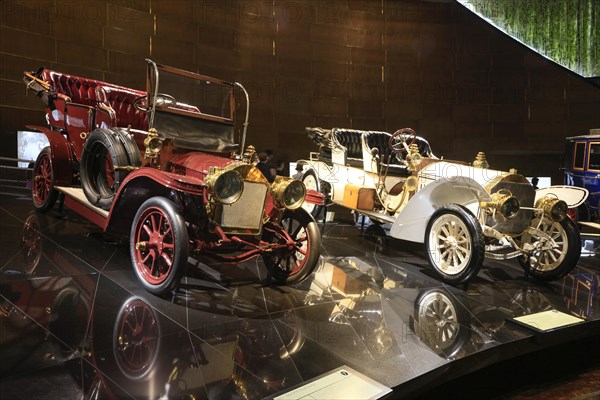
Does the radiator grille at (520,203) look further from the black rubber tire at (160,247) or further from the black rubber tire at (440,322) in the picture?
the black rubber tire at (160,247)

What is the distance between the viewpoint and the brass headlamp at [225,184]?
2.81m

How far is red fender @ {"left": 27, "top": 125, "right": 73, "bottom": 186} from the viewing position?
4.36 m

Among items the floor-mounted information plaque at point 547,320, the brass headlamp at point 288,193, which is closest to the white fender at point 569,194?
the floor-mounted information plaque at point 547,320

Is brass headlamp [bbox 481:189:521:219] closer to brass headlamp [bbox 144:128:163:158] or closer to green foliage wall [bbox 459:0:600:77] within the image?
brass headlamp [bbox 144:128:163:158]

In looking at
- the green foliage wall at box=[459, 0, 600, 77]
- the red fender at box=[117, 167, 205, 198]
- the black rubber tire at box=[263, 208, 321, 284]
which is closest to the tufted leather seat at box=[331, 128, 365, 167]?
the black rubber tire at box=[263, 208, 321, 284]

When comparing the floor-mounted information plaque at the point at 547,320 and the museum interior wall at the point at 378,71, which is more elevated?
the museum interior wall at the point at 378,71

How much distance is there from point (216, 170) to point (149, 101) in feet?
3.86

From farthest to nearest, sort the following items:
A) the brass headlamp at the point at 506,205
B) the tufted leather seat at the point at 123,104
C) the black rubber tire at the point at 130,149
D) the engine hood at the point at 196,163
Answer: the tufted leather seat at the point at 123,104 < the brass headlamp at the point at 506,205 < the black rubber tire at the point at 130,149 < the engine hood at the point at 196,163

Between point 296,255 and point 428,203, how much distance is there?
1.54 m

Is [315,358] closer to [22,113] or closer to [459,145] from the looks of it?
[22,113]

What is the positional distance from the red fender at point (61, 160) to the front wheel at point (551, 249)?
4.47 metres

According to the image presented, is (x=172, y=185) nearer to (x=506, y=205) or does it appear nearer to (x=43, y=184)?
(x=43, y=184)

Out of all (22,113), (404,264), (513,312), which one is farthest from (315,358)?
(22,113)

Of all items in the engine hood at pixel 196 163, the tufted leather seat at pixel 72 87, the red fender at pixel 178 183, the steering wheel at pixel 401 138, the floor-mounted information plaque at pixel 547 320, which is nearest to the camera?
the red fender at pixel 178 183
